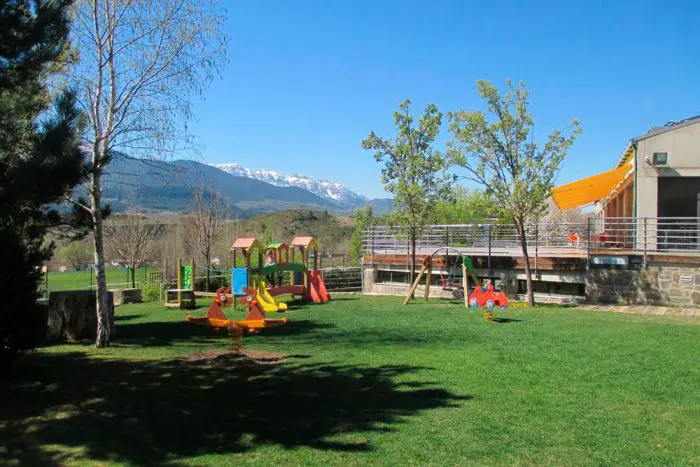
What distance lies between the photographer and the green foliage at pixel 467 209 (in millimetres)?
16469

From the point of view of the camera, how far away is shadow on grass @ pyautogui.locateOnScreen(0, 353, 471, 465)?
16.4 feet

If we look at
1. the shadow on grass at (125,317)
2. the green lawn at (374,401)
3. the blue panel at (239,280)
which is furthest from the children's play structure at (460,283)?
the shadow on grass at (125,317)

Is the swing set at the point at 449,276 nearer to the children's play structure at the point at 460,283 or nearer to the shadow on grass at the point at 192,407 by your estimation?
the children's play structure at the point at 460,283

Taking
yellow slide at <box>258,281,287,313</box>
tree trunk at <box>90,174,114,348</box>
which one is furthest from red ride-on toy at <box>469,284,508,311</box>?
tree trunk at <box>90,174,114,348</box>

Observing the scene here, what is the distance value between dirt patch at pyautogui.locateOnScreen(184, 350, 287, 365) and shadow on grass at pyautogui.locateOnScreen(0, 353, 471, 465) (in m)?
0.23

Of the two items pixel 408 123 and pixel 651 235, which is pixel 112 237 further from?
pixel 651 235

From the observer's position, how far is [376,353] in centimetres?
921

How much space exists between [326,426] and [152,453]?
159cm

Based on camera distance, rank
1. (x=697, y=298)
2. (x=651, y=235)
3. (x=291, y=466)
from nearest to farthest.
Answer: (x=291, y=466) → (x=697, y=298) → (x=651, y=235)

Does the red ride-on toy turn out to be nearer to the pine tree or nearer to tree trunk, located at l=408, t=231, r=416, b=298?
tree trunk, located at l=408, t=231, r=416, b=298

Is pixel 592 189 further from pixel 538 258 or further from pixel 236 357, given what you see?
pixel 236 357

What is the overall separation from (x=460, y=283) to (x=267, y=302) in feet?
22.2

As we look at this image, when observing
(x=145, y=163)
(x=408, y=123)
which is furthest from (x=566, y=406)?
(x=408, y=123)

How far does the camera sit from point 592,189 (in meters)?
21.6
